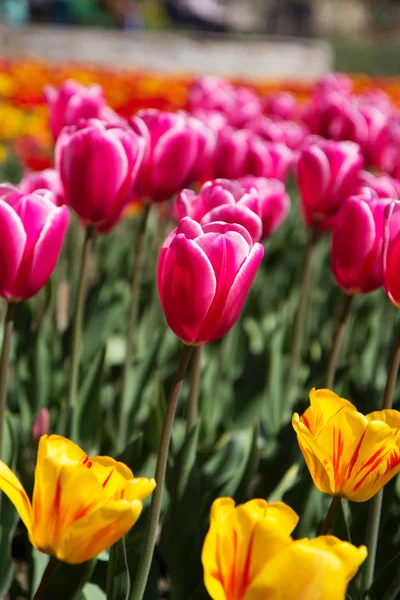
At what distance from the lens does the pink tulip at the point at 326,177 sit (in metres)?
1.64

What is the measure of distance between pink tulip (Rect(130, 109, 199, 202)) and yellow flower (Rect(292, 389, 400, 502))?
0.81m

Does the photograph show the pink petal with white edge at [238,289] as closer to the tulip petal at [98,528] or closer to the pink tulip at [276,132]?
the tulip petal at [98,528]

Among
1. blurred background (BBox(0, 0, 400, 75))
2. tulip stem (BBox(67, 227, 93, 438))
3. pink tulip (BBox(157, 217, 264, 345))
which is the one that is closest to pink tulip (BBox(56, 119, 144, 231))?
tulip stem (BBox(67, 227, 93, 438))

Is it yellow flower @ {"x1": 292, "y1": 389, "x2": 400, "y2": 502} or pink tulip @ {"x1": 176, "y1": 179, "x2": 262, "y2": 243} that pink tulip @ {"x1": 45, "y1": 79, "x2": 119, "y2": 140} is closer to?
pink tulip @ {"x1": 176, "y1": 179, "x2": 262, "y2": 243}

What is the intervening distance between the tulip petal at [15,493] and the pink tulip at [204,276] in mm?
255

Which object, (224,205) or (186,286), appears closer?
(186,286)

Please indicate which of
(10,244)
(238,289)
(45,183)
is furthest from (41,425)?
(238,289)

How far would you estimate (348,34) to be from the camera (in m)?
40.7

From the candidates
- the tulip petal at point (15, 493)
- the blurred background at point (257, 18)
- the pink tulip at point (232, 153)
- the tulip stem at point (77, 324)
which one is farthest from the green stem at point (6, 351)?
the blurred background at point (257, 18)

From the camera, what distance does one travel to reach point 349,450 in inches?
33.4

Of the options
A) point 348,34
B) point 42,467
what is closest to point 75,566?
point 42,467

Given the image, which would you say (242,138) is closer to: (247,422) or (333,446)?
(247,422)

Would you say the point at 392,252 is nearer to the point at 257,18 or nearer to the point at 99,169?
the point at 99,169

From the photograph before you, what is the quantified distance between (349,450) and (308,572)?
0.63 feet
